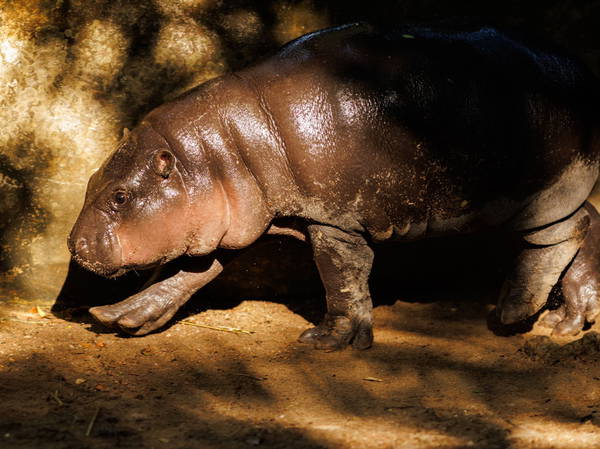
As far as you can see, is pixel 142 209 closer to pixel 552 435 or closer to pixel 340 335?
pixel 340 335

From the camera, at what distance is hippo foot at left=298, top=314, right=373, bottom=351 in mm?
4406

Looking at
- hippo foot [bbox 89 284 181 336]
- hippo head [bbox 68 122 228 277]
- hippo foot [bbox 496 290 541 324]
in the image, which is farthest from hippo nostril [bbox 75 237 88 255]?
hippo foot [bbox 496 290 541 324]

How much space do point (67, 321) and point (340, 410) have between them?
198 cm

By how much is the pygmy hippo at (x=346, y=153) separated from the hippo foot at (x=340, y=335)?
0.06 feet

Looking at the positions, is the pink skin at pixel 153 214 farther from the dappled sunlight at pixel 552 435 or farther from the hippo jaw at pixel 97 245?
the dappled sunlight at pixel 552 435

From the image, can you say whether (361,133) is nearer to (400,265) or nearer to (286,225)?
(286,225)

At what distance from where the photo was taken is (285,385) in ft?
12.9

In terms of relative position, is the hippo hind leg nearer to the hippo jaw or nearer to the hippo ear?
the hippo ear

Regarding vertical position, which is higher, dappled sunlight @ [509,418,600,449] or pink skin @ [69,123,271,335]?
pink skin @ [69,123,271,335]

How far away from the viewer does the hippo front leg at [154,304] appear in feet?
14.5

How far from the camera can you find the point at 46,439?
3.21 metres

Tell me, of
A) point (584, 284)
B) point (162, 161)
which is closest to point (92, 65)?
point (162, 161)

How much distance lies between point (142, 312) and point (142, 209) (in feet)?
2.35

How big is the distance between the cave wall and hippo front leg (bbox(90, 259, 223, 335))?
0.74 meters
